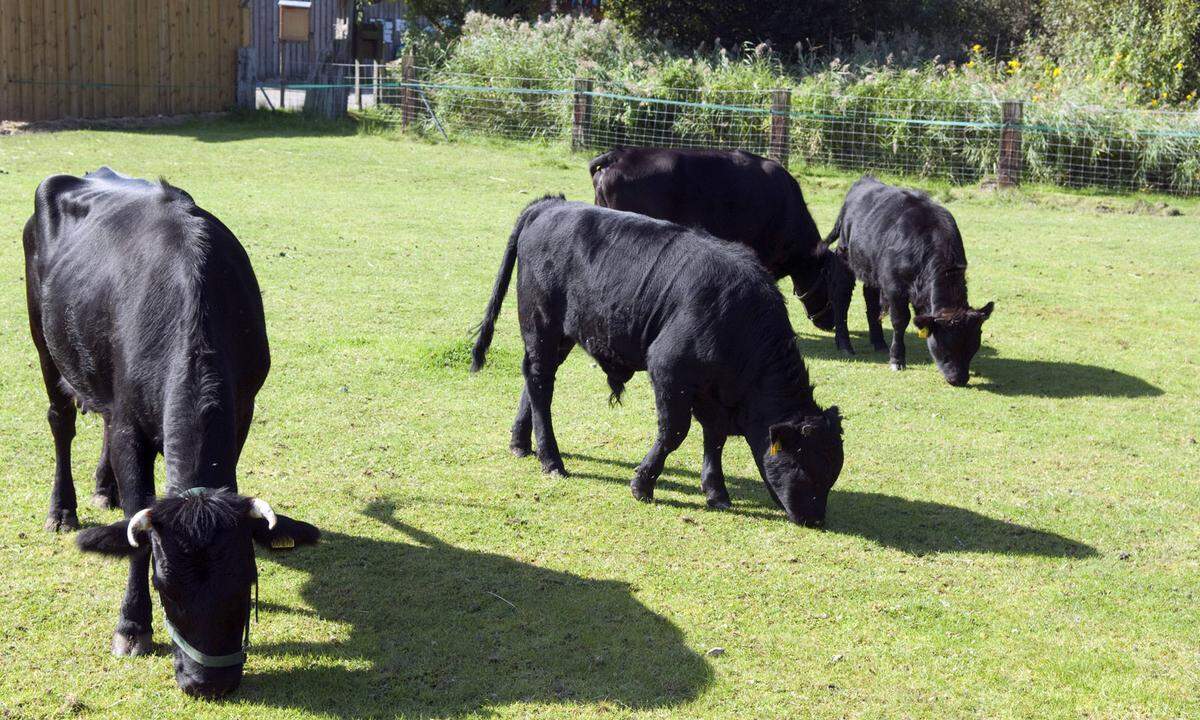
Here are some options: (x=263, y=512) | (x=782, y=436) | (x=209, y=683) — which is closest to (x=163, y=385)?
(x=263, y=512)

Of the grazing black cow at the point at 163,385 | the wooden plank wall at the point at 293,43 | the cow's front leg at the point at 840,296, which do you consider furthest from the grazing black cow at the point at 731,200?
the wooden plank wall at the point at 293,43

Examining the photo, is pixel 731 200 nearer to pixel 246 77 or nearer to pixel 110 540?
pixel 110 540

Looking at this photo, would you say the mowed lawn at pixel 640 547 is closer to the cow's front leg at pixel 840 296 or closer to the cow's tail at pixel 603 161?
the cow's front leg at pixel 840 296

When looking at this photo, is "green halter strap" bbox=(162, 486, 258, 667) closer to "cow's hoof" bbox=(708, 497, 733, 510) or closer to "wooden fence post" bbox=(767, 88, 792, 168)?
"cow's hoof" bbox=(708, 497, 733, 510)

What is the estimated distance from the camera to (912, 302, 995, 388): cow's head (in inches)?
378

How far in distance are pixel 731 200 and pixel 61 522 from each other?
7.18m

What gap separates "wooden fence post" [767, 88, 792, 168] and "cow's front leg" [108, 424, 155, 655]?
17.3 m

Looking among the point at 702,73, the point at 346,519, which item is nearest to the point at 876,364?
the point at 346,519

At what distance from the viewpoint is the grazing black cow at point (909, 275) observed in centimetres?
970

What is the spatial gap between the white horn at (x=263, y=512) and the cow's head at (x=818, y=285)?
317 inches

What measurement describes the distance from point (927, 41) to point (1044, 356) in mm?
21737

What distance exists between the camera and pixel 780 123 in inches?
824

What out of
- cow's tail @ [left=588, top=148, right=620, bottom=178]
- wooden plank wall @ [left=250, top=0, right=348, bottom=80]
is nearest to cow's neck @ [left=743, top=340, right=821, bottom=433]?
cow's tail @ [left=588, top=148, right=620, bottom=178]

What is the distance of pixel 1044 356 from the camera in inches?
421
